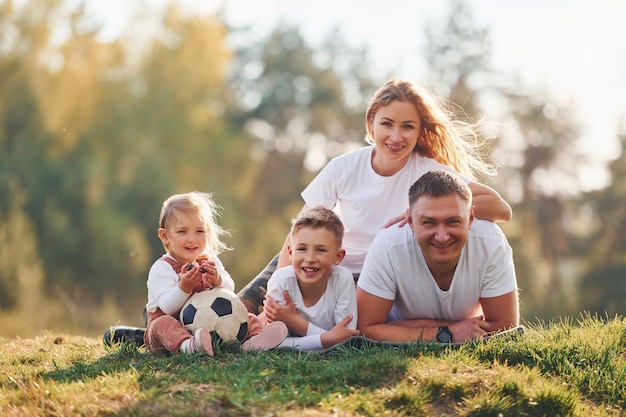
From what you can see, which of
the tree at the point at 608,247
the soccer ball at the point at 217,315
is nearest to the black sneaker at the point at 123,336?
the soccer ball at the point at 217,315

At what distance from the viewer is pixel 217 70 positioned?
32750 millimetres

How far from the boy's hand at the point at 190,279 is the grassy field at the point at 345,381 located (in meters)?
0.50

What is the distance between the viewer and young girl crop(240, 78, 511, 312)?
6.41 metres

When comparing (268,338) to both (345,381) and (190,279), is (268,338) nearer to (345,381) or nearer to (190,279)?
(190,279)

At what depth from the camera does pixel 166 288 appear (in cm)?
589

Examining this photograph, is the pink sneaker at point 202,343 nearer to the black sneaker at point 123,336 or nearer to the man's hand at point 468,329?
the black sneaker at point 123,336

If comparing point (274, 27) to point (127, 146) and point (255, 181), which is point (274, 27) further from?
point (127, 146)

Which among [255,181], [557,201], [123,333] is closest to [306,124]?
[255,181]

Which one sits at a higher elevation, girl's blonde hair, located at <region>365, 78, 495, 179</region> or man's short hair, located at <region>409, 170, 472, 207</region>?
girl's blonde hair, located at <region>365, 78, 495, 179</region>

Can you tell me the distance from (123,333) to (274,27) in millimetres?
29923

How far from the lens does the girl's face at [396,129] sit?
20.9ft

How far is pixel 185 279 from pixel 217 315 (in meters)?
0.33

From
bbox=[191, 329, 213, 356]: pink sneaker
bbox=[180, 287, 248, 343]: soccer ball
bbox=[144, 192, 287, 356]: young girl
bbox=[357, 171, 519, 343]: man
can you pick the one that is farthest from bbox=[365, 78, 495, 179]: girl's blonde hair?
bbox=[191, 329, 213, 356]: pink sneaker

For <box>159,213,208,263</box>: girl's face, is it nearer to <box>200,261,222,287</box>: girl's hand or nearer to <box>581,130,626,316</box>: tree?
<box>200,261,222,287</box>: girl's hand
